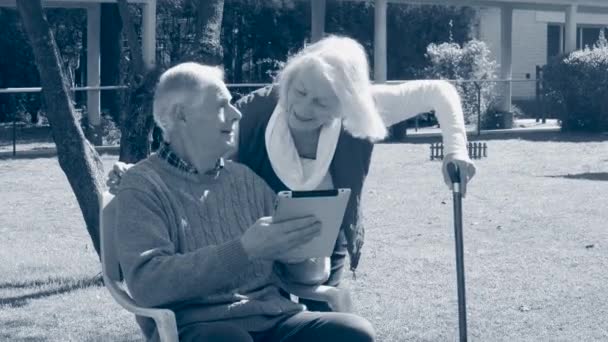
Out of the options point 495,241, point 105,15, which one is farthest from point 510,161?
point 105,15

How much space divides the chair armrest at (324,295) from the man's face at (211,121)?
64 cm

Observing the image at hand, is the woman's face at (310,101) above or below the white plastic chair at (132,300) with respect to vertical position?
above

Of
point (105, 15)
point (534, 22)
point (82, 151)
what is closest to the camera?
point (82, 151)

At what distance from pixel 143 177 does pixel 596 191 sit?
9.85 metres

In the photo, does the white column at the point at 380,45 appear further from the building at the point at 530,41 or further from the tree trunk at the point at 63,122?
the tree trunk at the point at 63,122

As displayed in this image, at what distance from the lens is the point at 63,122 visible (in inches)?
289

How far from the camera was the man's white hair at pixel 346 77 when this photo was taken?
13.8 ft

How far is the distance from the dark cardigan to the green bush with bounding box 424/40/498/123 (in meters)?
20.4

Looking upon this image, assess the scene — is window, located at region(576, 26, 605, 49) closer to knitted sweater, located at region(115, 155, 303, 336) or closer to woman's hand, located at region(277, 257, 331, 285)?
woman's hand, located at region(277, 257, 331, 285)

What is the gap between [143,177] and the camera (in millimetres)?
3656

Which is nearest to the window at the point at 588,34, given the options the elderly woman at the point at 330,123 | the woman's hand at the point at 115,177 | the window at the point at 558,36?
the window at the point at 558,36

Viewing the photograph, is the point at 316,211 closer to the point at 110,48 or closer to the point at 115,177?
the point at 115,177

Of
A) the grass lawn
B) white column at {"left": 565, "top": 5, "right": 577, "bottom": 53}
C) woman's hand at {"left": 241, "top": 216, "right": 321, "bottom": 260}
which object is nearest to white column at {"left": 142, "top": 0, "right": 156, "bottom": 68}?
the grass lawn

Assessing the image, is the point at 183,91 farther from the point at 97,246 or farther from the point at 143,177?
the point at 97,246
